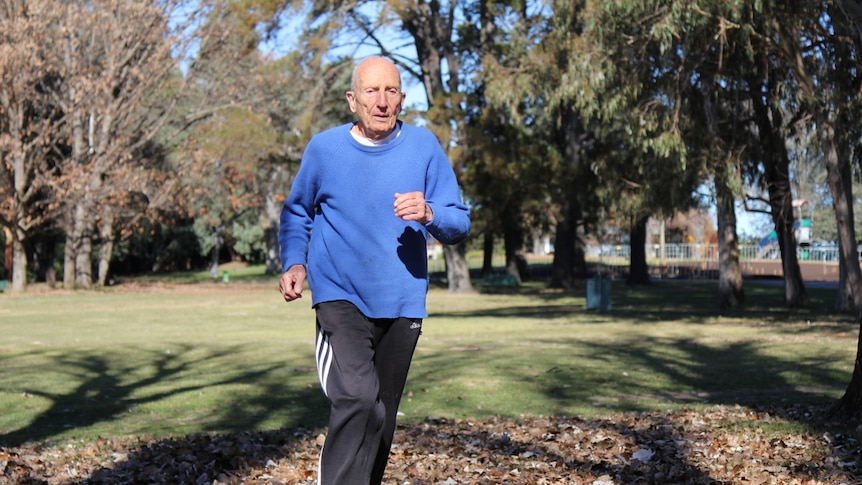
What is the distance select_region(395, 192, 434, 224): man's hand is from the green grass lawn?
5320mm

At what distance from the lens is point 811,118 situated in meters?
22.2

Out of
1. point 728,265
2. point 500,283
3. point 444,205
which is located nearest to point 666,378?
point 444,205

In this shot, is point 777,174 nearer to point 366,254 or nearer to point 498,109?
point 498,109

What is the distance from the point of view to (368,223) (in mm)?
4562

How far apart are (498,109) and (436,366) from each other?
26206 mm

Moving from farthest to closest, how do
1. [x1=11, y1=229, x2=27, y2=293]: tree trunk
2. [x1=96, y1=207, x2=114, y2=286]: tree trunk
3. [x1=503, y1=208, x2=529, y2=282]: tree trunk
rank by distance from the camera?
[x1=503, y1=208, x2=529, y2=282]: tree trunk, [x1=96, y1=207, x2=114, y2=286]: tree trunk, [x1=11, y1=229, x2=27, y2=293]: tree trunk

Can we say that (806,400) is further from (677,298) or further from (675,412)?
(677,298)

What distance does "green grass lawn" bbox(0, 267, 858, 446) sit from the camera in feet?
34.7

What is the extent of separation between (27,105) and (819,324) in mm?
29479

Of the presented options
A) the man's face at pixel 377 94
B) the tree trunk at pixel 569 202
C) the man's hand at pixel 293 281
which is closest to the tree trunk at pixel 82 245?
the tree trunk at pixel 569 202

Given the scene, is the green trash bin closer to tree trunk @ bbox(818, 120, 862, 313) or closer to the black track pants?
tree trunk @ bbox(818, 120, 862, 313)

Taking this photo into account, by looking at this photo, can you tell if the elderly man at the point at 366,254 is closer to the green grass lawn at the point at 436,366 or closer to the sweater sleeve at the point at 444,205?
the sweater sleeve at the point at 444,205

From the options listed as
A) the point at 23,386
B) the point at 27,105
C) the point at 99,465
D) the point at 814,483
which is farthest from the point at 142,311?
the point at 814,483

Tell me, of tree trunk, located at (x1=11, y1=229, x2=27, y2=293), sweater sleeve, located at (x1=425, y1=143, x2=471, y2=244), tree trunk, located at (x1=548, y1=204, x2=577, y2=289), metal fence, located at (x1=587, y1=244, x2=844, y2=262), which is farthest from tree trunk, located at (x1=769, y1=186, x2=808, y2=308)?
metal fence, located at (x1=587, y1=244, x2=844, y2=262)
